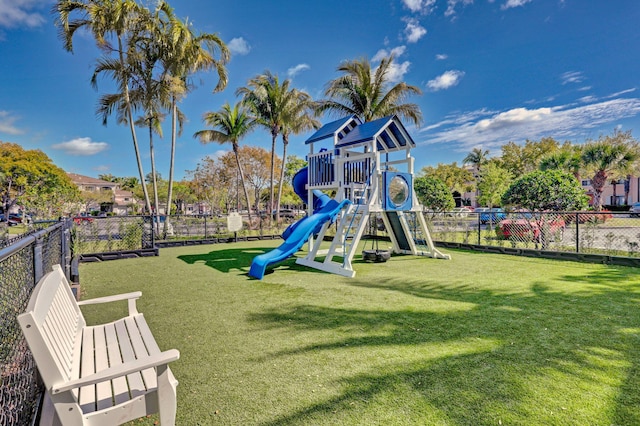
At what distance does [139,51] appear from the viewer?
15797mm

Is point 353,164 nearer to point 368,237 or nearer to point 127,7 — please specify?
point 368,237

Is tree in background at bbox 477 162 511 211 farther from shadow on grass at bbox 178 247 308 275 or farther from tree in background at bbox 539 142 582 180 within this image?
shadow on grass at bbox 178 247 308 275

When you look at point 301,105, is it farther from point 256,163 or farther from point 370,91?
point 256,163

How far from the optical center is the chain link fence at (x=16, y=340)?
200cm

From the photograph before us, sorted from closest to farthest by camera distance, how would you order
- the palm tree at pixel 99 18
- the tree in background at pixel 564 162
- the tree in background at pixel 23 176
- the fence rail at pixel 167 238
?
the fence rail at pixel 167 238 < the palm tree at pixel 99 18 < the tree in background at pixel 564 162 < the tree in background at pixel 23 176

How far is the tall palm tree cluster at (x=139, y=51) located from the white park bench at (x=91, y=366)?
1458 cm

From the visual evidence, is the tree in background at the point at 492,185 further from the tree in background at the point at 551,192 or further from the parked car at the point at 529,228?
the parked car at the point at 529,228

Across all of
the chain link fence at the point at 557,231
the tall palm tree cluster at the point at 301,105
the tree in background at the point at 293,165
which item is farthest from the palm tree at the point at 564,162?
the tree in background at the point at 293,165

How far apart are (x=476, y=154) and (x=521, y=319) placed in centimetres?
5179

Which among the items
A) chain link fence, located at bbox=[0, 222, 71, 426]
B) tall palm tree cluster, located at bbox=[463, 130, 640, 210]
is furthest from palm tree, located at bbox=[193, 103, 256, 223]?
tall palm tree cluster, located at bbox=[463, 130, 640, 210]

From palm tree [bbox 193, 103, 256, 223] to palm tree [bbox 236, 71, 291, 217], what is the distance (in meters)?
0.76

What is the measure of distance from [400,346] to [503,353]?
3.32ft

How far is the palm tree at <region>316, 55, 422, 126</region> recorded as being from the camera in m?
17.3

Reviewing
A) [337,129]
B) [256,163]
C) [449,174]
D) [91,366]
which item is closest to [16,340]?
[91,366]
